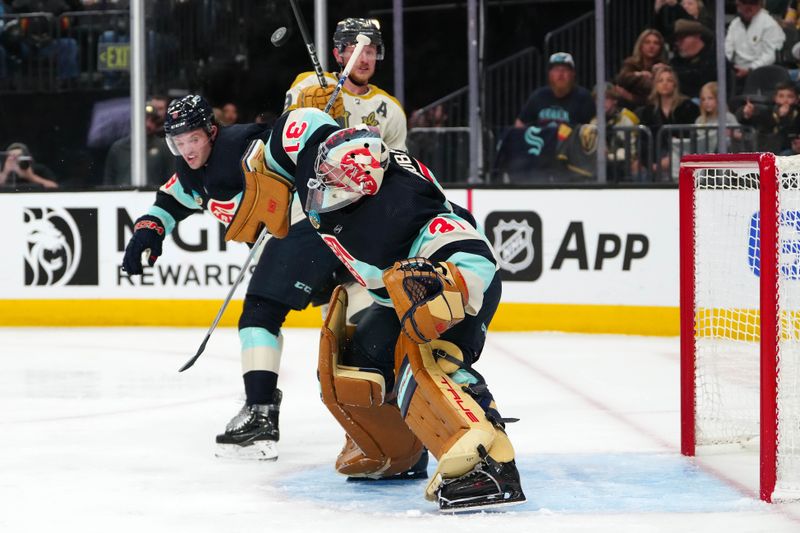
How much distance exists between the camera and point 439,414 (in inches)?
104

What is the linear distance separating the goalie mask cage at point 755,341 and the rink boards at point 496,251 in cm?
115

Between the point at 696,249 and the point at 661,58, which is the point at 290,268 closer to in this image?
the point at 696,249

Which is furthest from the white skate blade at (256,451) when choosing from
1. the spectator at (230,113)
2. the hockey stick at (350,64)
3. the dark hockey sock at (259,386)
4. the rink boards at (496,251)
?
the spectator at (230,113)

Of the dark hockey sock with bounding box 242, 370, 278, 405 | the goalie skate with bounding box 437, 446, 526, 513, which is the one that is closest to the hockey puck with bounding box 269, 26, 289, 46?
the dark hockey sock with bounding box 242, 370, 278, 405

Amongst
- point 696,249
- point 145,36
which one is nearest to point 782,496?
point 696,249

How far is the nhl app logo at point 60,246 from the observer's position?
21.6ft

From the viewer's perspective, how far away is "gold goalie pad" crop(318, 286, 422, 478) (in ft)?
9.50

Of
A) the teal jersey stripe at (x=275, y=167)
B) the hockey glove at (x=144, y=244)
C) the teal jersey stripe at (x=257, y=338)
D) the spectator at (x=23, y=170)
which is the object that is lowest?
the teal jersey stripe at (x=257, y=338)

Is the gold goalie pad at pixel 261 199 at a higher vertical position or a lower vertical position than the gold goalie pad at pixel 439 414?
higher

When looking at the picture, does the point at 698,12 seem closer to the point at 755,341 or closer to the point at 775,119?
the point at 775,119

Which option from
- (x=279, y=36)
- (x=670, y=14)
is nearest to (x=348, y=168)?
(x=279, y=36)

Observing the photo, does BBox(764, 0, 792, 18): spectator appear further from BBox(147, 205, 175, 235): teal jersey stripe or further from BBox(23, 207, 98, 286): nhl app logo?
BBox(147, 205, 175, 235): teal jersey stripe

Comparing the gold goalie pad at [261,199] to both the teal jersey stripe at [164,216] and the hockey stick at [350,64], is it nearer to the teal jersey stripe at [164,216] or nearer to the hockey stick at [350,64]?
the teal jersey stripe at [164,216]

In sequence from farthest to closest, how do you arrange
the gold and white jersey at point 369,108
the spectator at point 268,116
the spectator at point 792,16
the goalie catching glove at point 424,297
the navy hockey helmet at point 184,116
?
1. the spectator at point 268,116
2. the spectator at point 792,16
3. the gold and white jersey at point 369,108
4. the navy hockey helmet at point 184,116
5. the goalie catching glove at point 424,297
